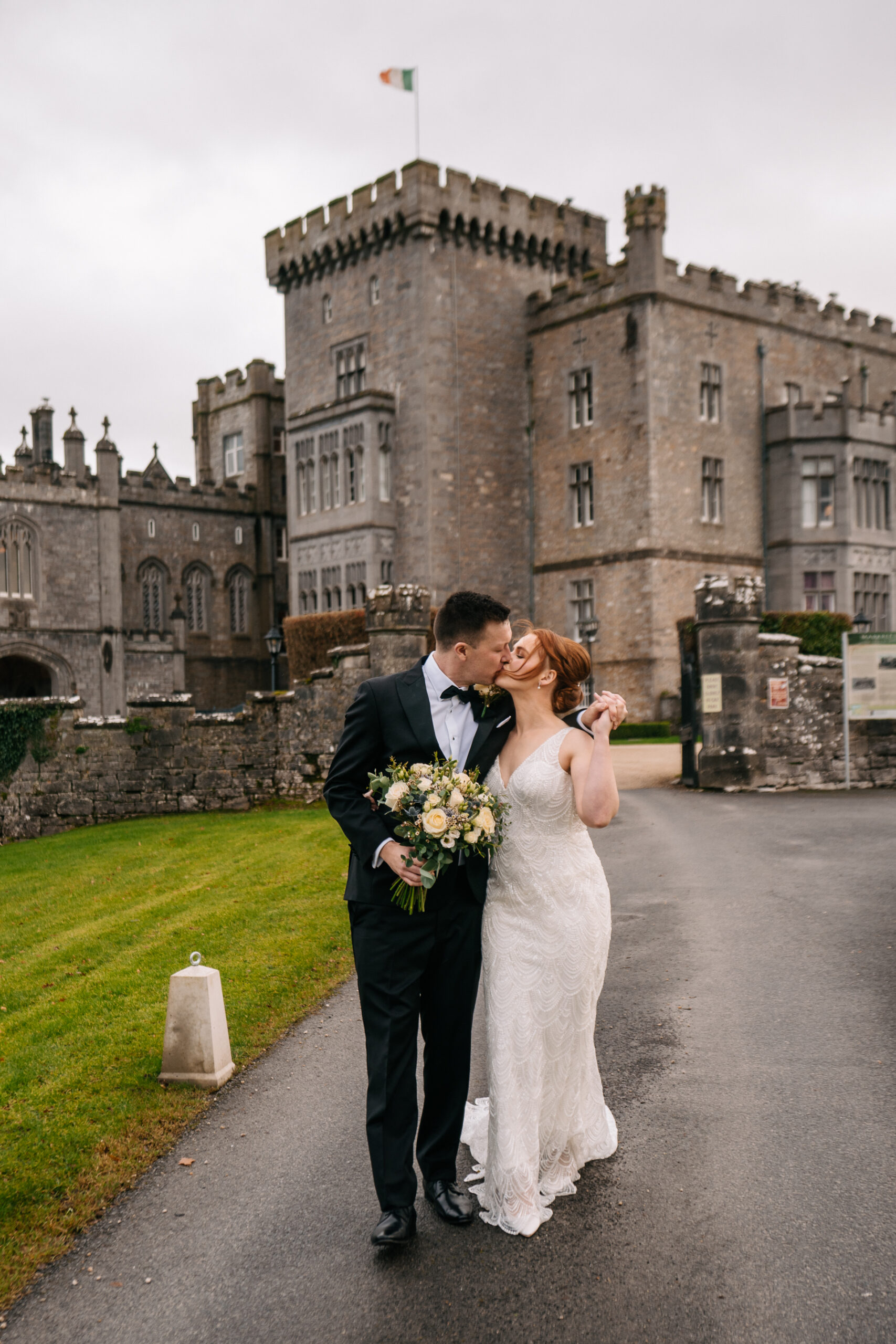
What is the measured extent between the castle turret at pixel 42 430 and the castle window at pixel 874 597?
34105 millimetres

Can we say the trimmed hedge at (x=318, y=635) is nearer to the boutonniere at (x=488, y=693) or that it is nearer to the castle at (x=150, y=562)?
the castle at (x=150, y=562)

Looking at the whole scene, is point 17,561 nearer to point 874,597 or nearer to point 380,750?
point 874,597

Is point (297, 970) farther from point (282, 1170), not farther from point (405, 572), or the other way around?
point (405, 572)

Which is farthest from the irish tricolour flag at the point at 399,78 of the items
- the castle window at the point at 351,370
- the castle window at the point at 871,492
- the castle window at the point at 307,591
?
the castle window at the point at 871,492

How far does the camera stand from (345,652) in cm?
1703

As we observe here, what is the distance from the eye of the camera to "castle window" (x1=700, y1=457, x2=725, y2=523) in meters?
31.5

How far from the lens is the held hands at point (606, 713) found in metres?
3.89

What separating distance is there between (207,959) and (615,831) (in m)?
6.36

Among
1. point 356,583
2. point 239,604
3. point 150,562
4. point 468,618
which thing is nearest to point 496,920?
point 468,618

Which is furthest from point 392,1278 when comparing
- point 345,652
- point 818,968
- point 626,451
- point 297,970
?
point 626,451

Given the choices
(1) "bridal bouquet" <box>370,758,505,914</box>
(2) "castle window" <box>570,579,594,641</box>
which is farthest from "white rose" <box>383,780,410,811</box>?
(2) "castle window" <box>570,579,594,641</box>

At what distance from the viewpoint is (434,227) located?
31.5m

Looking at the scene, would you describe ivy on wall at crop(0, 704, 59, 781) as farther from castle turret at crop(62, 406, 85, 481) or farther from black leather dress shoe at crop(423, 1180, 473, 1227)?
castle turret at crop(62, 406, 85, 481)

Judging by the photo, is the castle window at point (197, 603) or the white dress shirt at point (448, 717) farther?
the castle window at point (197, 603)
